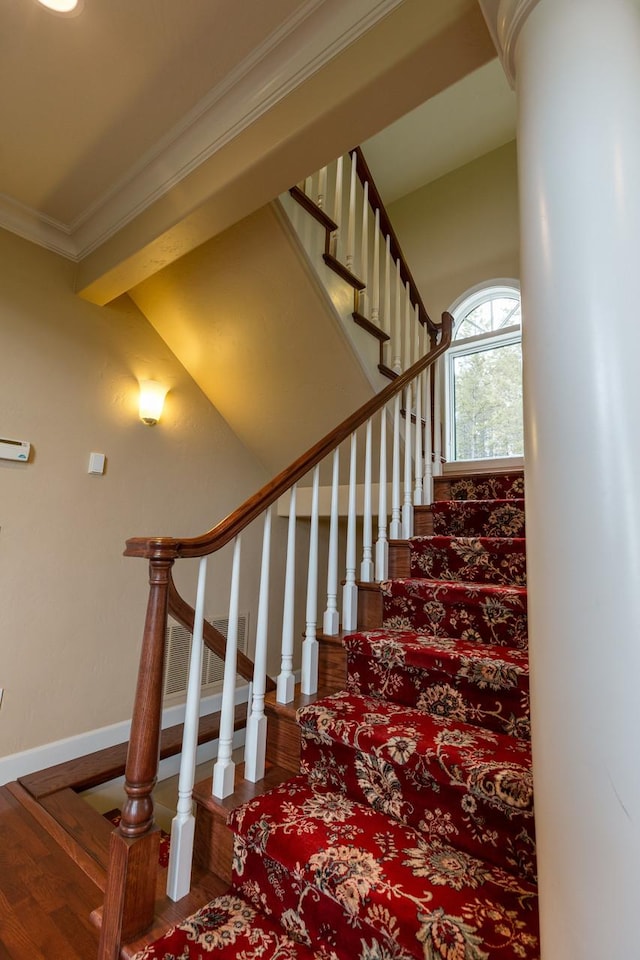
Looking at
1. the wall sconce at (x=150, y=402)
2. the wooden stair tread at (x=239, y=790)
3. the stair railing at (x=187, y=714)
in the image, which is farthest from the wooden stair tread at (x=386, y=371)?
the wooden stair tread at (x=239, y=790)

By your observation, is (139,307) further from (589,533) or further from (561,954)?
A: (561,954)

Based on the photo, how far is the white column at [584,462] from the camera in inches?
22.4

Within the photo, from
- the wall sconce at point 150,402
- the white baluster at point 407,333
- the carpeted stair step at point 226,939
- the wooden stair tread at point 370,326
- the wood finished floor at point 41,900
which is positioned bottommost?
the wood finished floor at point 41,900

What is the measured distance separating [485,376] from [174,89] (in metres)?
2.94

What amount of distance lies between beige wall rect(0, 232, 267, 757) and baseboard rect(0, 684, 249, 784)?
0.13 feet

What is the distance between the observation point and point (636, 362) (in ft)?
2.10

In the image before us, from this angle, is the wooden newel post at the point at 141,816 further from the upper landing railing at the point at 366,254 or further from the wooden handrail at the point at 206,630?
the upper landing railing at the point at 366,254

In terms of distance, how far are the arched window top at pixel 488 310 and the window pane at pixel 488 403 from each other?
0.18 metres

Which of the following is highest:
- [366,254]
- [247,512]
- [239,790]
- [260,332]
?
[366,254]

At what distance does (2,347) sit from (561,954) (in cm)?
279

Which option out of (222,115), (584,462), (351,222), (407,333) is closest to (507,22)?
(584,462)

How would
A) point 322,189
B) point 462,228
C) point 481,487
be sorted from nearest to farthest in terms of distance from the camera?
point 322,189, point 481,487, point 462,228

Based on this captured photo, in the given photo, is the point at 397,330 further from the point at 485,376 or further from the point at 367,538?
the point at 367,538

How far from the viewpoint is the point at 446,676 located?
1.41 metres
